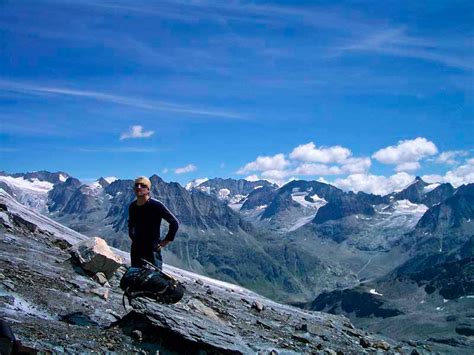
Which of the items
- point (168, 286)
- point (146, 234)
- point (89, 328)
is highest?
point (146, 234)

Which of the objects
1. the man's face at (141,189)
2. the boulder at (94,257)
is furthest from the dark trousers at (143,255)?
the boulder at (94,257)

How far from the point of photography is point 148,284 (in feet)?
54.5

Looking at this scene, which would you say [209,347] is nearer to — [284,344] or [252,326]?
[284,344]

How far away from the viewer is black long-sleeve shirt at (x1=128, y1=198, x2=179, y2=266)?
1688 centimetres

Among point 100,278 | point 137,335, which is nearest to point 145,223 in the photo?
point 137,335

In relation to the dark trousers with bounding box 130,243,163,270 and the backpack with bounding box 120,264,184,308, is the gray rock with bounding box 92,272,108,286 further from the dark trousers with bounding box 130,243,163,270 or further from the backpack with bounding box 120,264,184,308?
the backpack with bounding box 120,264,184,308

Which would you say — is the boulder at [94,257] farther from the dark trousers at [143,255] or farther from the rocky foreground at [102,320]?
the dark trousers at [143,255]

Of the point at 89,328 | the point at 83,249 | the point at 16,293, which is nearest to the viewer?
the point at 89,328

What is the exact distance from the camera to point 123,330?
16.3m

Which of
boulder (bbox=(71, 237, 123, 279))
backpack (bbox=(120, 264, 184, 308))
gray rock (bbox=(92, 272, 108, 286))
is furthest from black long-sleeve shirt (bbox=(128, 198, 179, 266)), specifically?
boulder (bbox=(71, 237, 123, 279))

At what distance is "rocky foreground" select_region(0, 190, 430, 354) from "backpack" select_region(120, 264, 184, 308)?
0.41m

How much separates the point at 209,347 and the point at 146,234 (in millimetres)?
4310

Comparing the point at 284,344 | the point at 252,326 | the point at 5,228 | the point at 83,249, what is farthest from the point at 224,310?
the point at 5,228

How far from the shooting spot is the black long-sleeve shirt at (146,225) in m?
16.9
